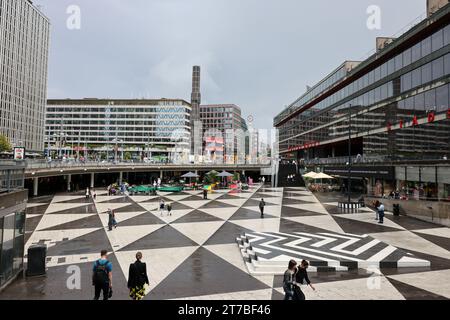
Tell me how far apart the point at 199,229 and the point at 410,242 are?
39.9 feet

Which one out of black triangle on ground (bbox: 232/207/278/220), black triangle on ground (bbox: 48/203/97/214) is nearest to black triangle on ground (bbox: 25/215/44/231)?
black triangle on ground (bbox: 48/203/97/214)

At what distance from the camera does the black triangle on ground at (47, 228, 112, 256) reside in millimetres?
13676

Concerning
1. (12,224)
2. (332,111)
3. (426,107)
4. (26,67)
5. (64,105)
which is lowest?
(12,224)

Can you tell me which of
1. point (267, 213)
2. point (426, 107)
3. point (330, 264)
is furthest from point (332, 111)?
point (330, 264)

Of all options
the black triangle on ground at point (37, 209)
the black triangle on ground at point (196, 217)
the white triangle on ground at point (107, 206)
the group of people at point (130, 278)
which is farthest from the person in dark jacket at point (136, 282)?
the black triangle on ground at point (37, 209)

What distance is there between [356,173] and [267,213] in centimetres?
1800

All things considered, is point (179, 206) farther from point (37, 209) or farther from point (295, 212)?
point (37, 209)

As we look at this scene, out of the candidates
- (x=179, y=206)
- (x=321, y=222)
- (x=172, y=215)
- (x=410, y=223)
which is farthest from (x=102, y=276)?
(x=179, y=206)

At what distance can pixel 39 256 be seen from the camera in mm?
10586

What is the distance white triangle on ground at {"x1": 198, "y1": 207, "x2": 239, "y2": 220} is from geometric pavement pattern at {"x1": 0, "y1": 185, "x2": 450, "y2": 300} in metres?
0.08

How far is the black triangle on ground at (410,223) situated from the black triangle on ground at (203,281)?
14026mm

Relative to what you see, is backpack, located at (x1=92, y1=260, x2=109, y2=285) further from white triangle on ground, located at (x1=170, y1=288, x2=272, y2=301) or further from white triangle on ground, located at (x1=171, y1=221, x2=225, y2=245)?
white triangle on ground, located at (x1=171, y1=221, x2=225, y2=245)

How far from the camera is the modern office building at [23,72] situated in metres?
104
